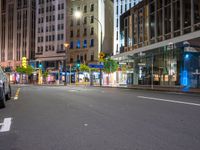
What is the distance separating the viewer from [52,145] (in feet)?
16.2

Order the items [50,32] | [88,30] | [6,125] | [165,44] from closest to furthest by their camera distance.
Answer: [6,125] → [165,44] → [88,30] → [50,32]

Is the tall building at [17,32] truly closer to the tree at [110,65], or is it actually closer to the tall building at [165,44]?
the tree at [110,65]

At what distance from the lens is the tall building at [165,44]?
29.4m

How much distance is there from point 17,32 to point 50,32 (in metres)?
16.2

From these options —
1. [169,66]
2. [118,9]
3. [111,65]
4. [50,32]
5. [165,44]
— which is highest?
[118,9]

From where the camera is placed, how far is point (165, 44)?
29.9 meters

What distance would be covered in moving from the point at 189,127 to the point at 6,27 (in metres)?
104

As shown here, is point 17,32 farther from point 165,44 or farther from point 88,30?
point 165,44

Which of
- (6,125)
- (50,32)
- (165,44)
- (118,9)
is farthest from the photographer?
(118,9)

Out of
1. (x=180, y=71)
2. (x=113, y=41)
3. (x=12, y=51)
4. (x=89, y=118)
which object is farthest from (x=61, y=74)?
(x=89, y=118)

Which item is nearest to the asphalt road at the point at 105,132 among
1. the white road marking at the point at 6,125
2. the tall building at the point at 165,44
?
the white road marking at the point at 6,125

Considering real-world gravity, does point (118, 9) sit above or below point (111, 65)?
above

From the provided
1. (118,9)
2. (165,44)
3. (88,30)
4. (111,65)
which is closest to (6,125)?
(165,44)

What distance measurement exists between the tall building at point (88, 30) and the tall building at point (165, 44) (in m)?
32.9
